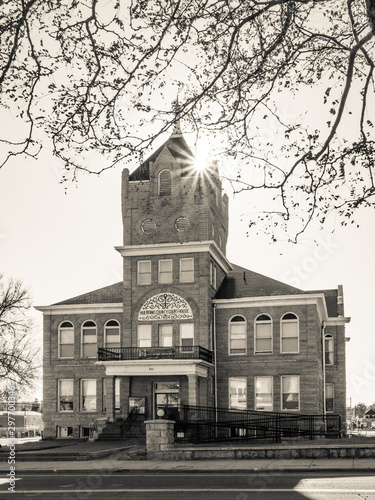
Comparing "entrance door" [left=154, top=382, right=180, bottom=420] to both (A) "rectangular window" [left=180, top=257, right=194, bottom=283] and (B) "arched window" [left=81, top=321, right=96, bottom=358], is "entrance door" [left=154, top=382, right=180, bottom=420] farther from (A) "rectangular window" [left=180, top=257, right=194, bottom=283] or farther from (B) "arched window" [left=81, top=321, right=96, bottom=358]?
(A) "rectangular window" [left=180, top=257, right=194, bottom=283]

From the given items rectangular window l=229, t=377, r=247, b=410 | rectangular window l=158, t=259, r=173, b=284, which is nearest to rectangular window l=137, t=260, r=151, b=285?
rectangular window l=158, t=259, r=173, b=284

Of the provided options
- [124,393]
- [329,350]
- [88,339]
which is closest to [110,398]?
[124,393]

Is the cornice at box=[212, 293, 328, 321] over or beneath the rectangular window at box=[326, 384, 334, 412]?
over

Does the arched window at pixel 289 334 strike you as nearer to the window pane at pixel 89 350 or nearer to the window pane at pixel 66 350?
the window pane at pixel 89 350

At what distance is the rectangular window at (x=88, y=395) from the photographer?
45688mm

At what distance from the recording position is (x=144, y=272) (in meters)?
44.6

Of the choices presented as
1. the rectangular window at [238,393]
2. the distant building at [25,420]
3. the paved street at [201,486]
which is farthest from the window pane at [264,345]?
the distant building at [25,420]

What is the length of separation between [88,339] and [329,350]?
55.5 feet

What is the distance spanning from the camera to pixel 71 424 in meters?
45.5

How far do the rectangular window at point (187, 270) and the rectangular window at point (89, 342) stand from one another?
6.76 m

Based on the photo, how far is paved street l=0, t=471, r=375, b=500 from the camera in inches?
589

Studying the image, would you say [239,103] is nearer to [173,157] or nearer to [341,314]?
[173,157]

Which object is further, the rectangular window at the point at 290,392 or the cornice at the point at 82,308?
the cornice at the point at 82,308

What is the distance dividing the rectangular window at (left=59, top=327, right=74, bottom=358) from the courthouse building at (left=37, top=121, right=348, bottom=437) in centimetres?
6
